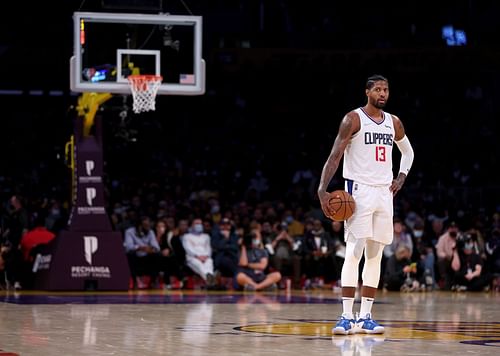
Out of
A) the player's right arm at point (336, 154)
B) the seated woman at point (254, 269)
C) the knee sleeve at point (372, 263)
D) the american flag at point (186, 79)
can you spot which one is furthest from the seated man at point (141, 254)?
the player's right arm at point (336, 154)

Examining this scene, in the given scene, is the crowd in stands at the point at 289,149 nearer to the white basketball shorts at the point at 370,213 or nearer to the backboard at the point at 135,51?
the backboard at the point at 135,51

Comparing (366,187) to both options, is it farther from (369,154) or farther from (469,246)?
(469,246)

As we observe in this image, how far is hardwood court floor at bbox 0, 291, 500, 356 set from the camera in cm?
839

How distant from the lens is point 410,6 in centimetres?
3431

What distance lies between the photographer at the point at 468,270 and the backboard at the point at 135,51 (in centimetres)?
694

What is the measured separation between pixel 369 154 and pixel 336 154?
36 centimetres

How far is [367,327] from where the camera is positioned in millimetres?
9883

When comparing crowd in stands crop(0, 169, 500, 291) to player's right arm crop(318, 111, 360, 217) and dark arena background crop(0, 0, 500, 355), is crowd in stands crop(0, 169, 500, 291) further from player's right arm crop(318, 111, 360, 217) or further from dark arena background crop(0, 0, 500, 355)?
player's right arm crop(318, 111, 360, 217)

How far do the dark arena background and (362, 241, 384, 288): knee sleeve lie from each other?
51 cm

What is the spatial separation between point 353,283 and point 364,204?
0.75 meters

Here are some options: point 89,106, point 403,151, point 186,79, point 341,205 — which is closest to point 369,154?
point 341,205

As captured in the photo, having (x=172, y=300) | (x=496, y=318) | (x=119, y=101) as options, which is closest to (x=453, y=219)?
(x=119, y=101)

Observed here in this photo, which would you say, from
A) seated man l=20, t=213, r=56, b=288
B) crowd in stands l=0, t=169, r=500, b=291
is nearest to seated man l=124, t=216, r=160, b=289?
crowd in stands l=0, t=169, r=500, b=291

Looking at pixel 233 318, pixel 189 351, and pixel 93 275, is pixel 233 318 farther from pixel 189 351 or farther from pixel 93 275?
pixel 93 275
